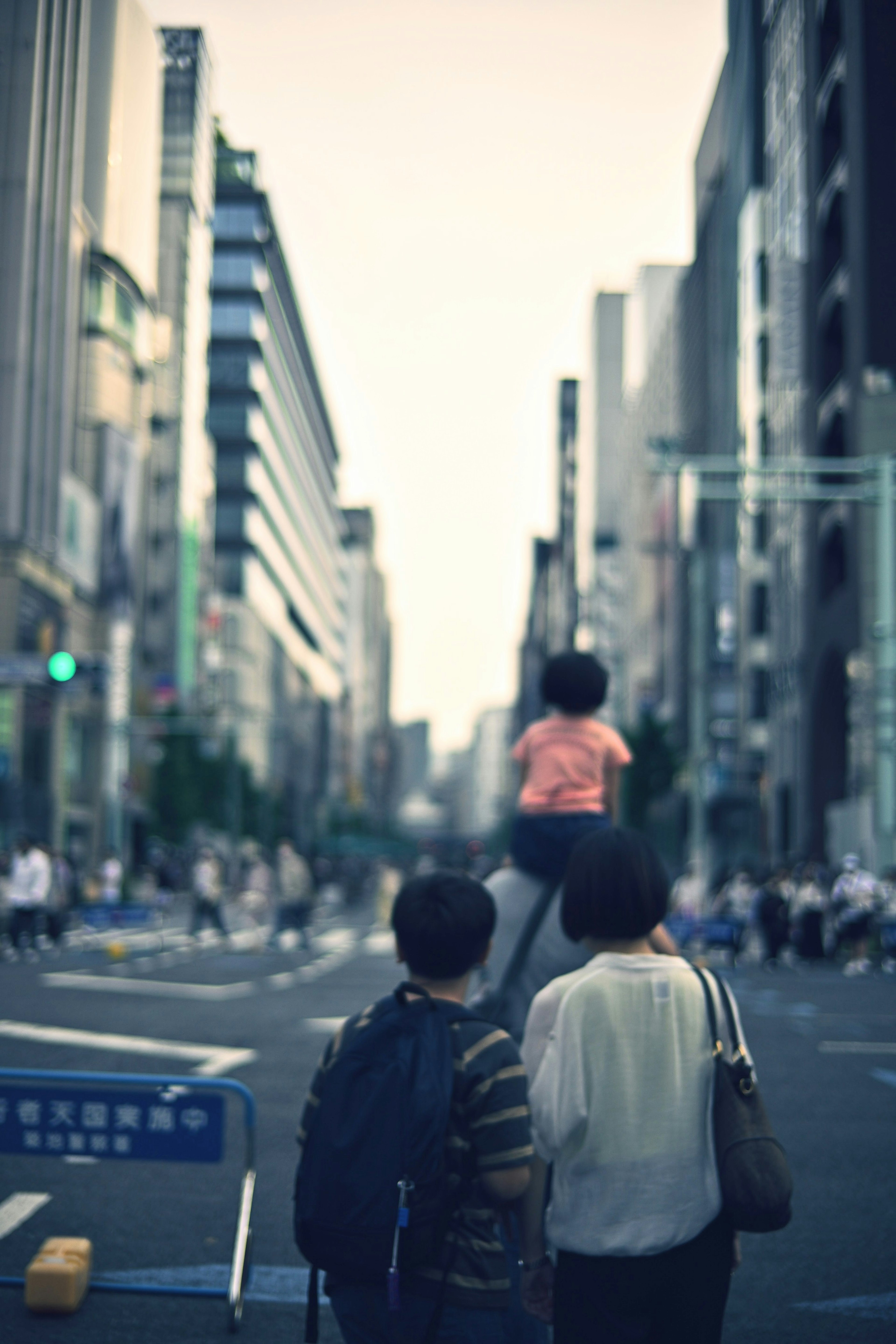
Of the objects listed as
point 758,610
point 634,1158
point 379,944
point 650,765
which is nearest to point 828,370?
point 650,765

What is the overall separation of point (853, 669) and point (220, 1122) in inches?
1243

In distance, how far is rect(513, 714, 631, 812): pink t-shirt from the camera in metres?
4.26

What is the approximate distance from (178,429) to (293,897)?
5184 cm

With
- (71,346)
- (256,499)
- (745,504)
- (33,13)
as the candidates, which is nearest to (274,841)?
(256,499)

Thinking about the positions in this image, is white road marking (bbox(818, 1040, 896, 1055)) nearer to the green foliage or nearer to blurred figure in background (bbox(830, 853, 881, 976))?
blurred figure in background (bbox(830, 853, 881, 976))

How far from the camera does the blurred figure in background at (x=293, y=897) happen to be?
24.9 meters

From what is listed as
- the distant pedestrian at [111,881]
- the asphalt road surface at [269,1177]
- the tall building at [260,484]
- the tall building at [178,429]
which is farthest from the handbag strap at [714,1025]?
the tall building at [260,484]

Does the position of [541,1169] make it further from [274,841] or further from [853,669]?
[274,841]

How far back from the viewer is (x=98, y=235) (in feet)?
165

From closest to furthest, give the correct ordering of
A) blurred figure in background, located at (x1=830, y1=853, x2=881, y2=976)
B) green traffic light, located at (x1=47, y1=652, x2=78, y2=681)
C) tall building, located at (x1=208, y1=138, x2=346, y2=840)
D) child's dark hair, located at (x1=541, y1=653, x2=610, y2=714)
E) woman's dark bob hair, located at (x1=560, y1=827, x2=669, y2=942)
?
woman's dark bob hair, located at (x1=560, y1=827, x2=669, y2=942)
child's dark hair, located at (x1=541, y1=653, x2=610, y2=714)
green traffic light, located at (x1=47, y1=652, x2=78, y2=681)
blurred figure in background, located at (x1=830, y1=853, x2=881, y2=976)
tall building, located at (x1=208, y1=138, x2=346, y2=840)

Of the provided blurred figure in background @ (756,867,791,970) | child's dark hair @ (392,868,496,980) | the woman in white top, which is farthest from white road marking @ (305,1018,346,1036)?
blurred figure in background @ (756,867,791,970)

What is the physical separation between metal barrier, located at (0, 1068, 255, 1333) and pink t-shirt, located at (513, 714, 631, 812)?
154 centimetres

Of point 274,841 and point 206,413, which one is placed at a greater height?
point 206,413

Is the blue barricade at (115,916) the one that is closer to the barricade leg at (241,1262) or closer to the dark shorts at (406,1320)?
the barricade leg at (241,1262)
